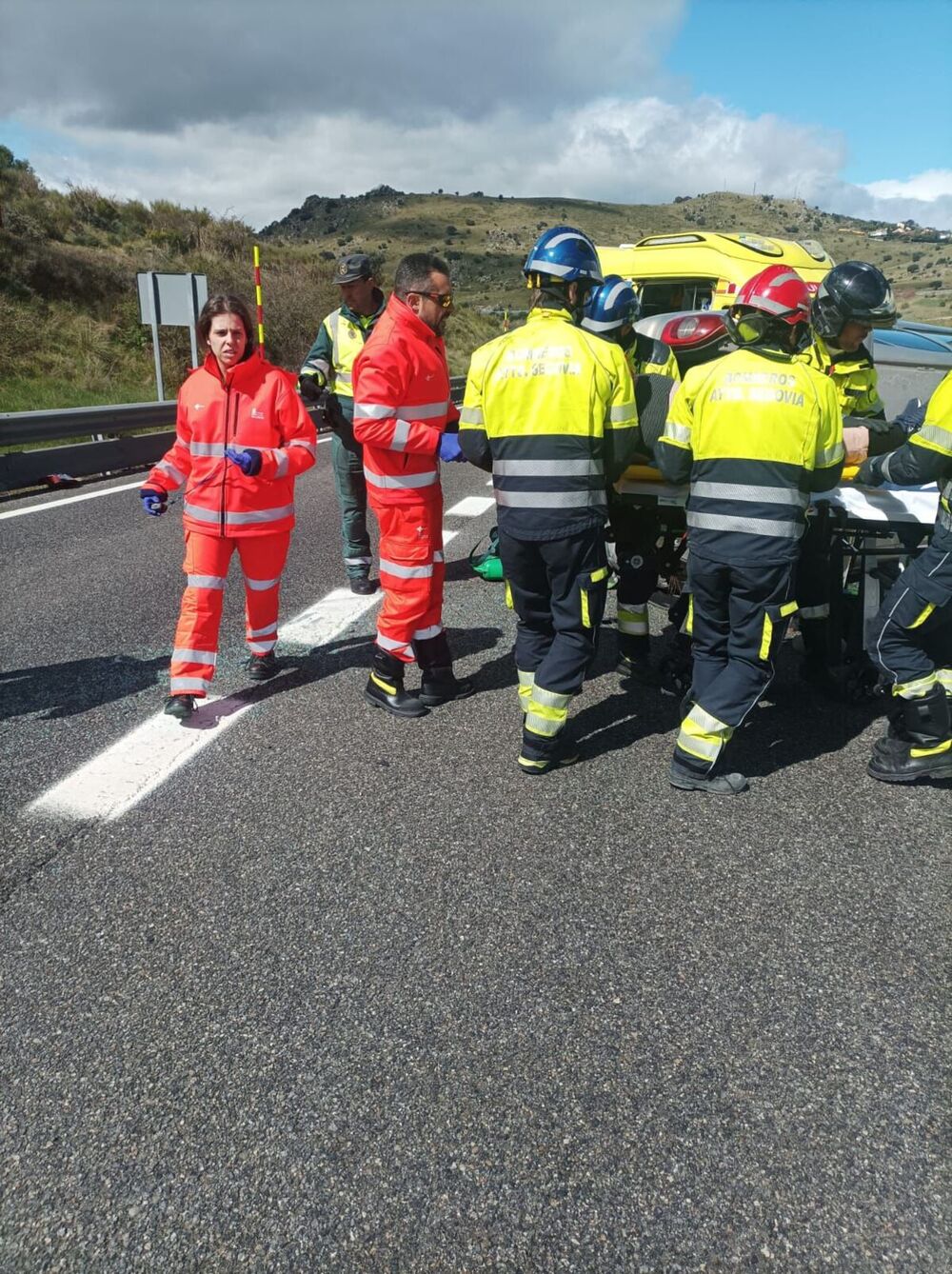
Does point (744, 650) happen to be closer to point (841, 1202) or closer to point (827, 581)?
point (827, 581)

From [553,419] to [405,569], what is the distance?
1.09 metres

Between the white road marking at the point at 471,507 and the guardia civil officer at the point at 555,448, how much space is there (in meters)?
5.19

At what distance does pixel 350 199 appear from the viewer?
5782 inches

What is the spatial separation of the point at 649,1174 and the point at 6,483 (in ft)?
30.3

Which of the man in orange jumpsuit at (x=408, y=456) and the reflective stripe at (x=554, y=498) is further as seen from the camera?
the man in orange jumpsuit at (x=408, y=456)

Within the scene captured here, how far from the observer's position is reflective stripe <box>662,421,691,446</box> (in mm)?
3750

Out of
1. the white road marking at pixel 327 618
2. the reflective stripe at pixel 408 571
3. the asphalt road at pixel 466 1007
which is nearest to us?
the asphalt road at pixel 466 1007

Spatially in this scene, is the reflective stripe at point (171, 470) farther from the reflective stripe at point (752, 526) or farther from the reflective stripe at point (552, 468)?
the reflective stripe at point (752, 526)

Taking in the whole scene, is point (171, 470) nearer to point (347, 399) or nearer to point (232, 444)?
point (232, 444)

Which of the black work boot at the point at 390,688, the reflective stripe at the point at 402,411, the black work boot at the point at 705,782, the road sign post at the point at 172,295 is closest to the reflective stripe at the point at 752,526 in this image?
the black work boot at the point at 705,782

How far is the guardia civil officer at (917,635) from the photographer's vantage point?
358 cm

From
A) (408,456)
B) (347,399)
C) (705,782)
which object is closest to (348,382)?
(347,399)

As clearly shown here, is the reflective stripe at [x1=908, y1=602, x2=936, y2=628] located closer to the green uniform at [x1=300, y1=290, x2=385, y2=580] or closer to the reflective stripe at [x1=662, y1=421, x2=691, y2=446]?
the reflective stripe at [x1=662, y1=421, x2=691, y2=446]

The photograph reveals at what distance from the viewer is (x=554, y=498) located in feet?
12.2
